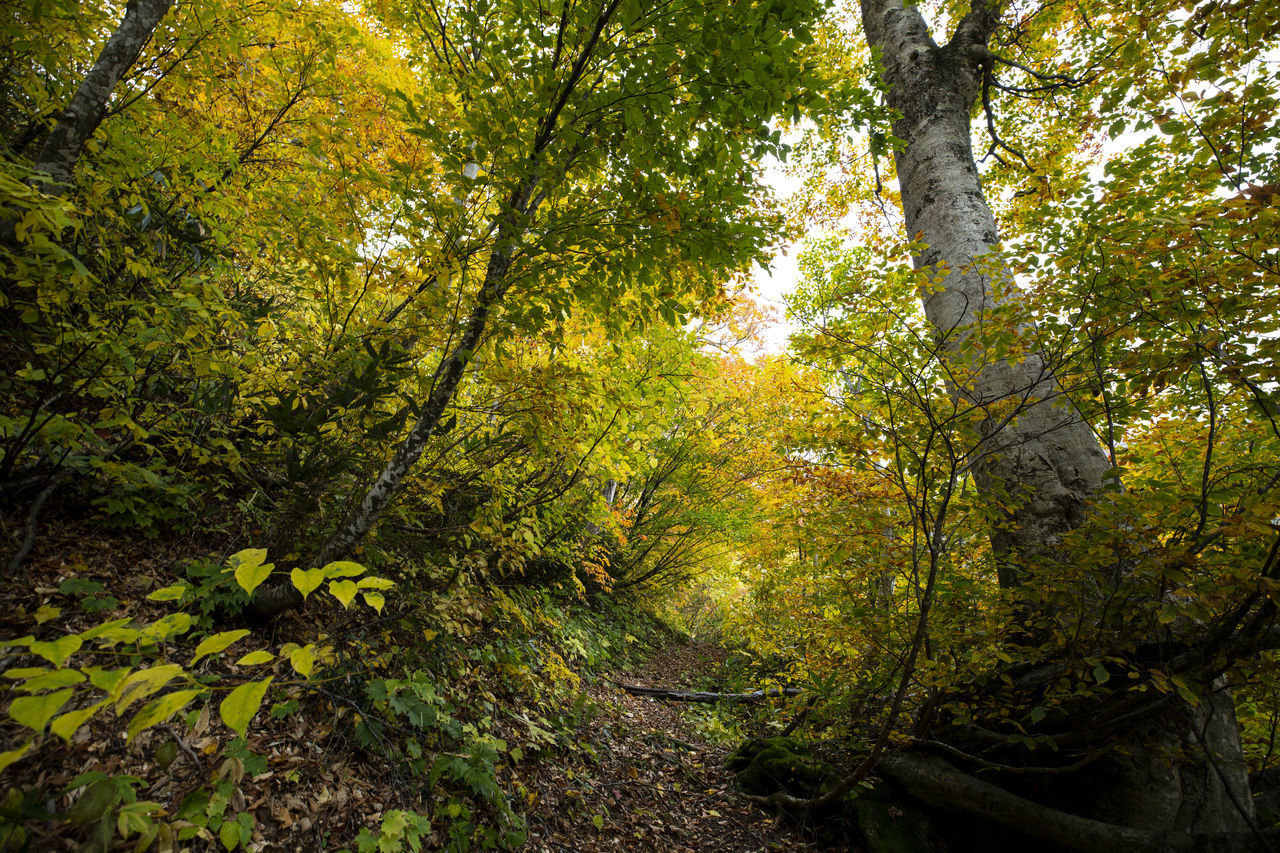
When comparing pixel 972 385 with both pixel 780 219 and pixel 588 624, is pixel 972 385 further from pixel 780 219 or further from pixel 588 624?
pixel 588 624

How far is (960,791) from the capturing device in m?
3.01

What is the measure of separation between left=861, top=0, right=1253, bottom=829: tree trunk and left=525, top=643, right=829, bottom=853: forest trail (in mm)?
2086

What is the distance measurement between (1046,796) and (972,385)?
8.14 feet

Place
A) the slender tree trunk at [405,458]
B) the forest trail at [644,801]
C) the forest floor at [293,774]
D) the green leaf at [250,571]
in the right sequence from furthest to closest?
the forest trail at [644,801] < the slender tree trunk at [405,458] < the forest floor at [293,774] < the green leaf at [250,571]

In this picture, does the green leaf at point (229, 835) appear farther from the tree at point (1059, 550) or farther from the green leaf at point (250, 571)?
the tree at point (1059, 550)

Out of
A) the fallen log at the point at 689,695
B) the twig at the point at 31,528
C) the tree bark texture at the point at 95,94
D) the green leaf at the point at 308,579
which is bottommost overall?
the fallen log at the point at 689,695

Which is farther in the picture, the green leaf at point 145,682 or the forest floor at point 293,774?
the forest floor at point 293,774

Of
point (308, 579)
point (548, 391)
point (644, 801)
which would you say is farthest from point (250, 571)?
point (644, 801)

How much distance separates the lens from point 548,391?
2914 mm

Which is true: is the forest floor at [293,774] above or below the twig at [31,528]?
below

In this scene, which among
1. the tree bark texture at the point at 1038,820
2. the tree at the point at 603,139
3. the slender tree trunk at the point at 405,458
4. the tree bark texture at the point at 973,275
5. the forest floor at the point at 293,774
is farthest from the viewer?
the tree bark texture at the point at 973,275

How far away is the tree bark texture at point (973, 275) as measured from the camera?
2965mm

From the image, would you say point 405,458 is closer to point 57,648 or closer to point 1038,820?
point 57,648

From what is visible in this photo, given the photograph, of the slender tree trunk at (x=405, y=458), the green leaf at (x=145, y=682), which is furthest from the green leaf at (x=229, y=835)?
the green leaf at (x=145, y=682)
